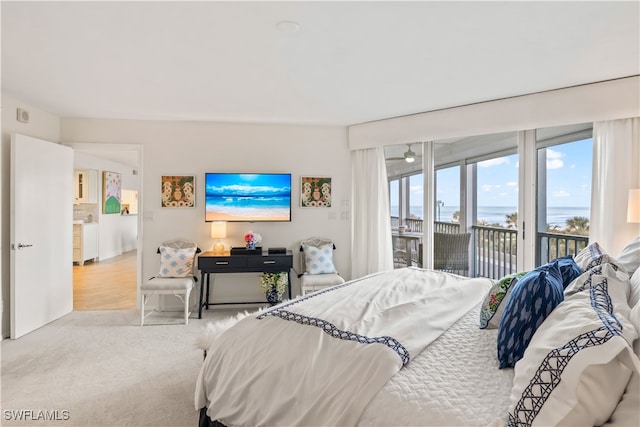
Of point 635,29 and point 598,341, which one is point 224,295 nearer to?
point 598,341

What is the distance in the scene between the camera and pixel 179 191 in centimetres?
461

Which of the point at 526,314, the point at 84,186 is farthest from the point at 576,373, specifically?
the point at 84,186

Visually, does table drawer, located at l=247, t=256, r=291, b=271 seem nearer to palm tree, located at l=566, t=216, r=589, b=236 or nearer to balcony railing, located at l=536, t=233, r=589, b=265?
balcony railing, located at l=536, t=233, r=589, b=265

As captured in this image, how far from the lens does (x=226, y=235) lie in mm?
4711

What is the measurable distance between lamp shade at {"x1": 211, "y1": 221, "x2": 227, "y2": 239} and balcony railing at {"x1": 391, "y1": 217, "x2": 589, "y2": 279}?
8.72 feet

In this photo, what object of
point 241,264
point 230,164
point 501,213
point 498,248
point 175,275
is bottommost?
point 175,275

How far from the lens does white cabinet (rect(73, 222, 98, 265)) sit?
24.4ft

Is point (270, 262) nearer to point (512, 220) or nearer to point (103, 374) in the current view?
point (103, 374)

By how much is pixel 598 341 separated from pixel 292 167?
13.5 ft

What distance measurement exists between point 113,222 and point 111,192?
29.3 inches

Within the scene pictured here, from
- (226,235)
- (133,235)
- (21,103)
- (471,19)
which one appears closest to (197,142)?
(226,235)

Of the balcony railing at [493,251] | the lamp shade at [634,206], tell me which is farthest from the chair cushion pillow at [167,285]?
the lamp shade at [634,206]

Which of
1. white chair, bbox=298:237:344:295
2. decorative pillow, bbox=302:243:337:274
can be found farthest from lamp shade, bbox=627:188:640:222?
decorative pillow, bbox=302:243:337:274

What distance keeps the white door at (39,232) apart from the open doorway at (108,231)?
0.50 m
